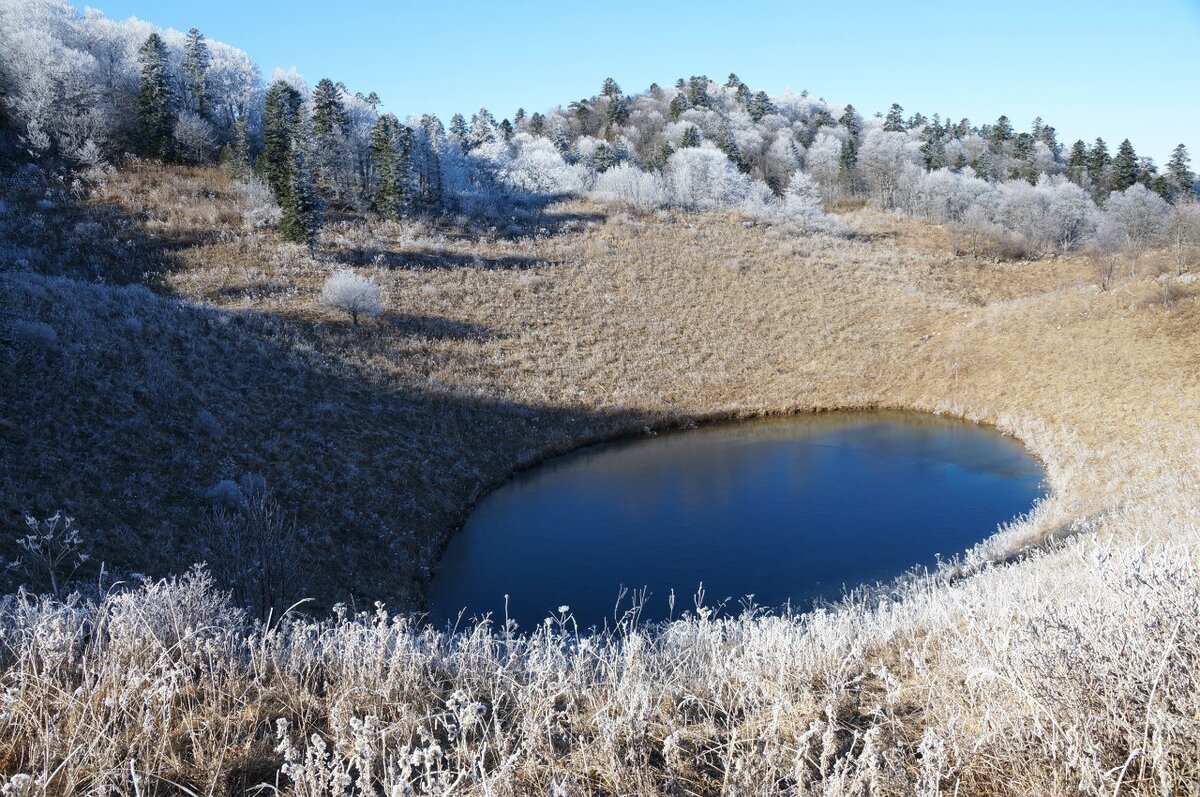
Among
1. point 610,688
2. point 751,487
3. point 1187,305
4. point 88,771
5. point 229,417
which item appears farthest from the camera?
point 1187,305

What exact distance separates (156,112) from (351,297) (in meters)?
23.5

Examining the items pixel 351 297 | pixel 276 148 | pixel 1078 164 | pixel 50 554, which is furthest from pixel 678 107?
pixel 50 554

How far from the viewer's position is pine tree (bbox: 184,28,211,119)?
46969mm

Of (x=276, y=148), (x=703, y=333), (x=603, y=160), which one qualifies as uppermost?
(x=603, y=160)

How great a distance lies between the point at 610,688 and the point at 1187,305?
2923 centimetres

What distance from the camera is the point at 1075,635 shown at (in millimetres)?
3467

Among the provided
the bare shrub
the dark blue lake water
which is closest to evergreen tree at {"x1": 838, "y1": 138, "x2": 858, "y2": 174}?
the dark blue lake water

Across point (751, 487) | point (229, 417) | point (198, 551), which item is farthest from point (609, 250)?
point (198, 551)

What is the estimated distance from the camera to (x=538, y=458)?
880 inches

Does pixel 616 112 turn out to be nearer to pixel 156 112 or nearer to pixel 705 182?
pixel 705 182

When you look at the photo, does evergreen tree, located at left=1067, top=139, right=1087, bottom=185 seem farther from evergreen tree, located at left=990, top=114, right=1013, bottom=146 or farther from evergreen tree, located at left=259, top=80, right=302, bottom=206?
evergreen tree, located at left=259, top=80, right=302, bottom=206

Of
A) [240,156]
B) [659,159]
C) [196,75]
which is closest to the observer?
[240,156]

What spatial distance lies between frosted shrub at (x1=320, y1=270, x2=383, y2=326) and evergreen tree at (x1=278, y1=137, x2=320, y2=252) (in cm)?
654

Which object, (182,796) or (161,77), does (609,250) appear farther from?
(182,796)
